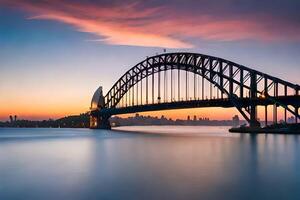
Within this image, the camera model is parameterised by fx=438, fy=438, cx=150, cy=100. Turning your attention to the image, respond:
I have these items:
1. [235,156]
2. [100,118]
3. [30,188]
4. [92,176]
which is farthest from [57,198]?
[100,118]

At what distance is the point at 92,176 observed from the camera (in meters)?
23.5

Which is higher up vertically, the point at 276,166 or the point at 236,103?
the point at 236,103

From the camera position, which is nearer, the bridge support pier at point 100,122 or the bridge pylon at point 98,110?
the bridge pylon at point 98,110

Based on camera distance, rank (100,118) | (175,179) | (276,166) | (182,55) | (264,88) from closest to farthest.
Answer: (175,179)
(276,166)
(264,88)
(182,55)
(100,118)

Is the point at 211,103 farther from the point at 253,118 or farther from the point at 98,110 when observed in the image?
the point at 98,110

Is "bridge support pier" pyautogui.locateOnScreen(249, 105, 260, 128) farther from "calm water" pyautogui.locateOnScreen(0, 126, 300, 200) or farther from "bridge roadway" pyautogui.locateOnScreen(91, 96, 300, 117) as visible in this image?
"calm water" pyautogui.locateOnScreen(0, 126, 300, 200)

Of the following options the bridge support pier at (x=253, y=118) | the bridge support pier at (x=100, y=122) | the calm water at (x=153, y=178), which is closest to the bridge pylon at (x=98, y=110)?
the bridge support pier at (x=100, y=122)

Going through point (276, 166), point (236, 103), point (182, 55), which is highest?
point (182, 55)

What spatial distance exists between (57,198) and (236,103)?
67.6 meters

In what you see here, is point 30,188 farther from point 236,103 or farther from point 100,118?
point 100,118

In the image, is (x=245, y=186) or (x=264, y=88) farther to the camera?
(x=264, y=88)

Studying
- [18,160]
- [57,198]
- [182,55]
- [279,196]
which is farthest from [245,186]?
[182,55]

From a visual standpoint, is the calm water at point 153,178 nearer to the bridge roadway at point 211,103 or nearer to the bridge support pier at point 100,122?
the bridge roadway at point 211,103

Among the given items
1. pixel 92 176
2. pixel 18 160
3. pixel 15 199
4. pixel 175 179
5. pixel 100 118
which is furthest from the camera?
pixel 100 118
